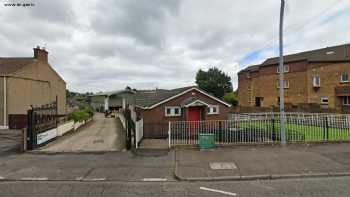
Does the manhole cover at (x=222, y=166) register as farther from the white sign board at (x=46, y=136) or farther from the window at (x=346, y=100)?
the window at (x=346, y=100)

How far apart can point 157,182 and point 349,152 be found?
8.65 metres

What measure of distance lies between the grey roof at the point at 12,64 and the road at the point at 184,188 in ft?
62.3

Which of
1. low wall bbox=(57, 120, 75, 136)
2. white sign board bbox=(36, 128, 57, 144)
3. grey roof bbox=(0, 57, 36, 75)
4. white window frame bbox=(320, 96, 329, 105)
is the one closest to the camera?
white sign board bbox=(36, 128, 57, 144)

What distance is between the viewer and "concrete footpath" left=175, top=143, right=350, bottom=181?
6.58m

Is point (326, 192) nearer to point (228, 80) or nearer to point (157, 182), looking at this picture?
point (157, 182)

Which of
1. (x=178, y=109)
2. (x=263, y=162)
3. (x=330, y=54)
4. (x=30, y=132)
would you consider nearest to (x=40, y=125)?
(x=30, y=132)

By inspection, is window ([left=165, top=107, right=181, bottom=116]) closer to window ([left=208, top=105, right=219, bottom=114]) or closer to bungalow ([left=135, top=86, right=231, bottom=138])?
bungalow ([left=135, top=86, right=231, bottom=138])

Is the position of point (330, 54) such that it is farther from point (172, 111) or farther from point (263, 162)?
point (263, 162)

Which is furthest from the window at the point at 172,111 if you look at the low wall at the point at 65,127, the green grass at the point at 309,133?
the low wall at the point at 65,127

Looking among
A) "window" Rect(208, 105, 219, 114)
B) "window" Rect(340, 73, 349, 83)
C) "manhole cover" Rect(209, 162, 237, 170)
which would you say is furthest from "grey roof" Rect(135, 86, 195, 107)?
"window" Rect(340, 73, 349, 83)

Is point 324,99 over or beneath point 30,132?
over

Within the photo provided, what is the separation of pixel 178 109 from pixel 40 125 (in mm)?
9886

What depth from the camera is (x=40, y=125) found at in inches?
458

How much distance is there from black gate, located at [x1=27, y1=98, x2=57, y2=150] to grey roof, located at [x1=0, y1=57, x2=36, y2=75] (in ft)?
36.1
